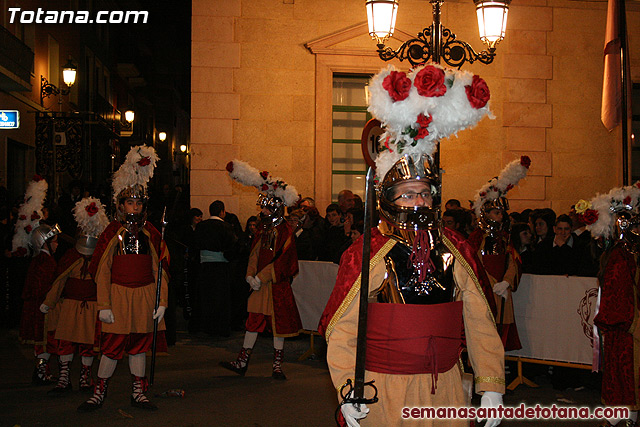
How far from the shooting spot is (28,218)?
880 centimetres

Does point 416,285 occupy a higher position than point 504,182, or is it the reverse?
point 504,182

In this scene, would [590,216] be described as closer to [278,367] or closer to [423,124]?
[423,124]

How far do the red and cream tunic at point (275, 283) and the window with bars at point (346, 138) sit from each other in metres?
→ 4.29

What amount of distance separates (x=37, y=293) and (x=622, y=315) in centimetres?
621

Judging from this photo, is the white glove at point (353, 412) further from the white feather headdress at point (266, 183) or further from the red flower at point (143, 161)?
the white feather headdress at point (266, 183)

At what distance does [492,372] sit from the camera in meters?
3.66

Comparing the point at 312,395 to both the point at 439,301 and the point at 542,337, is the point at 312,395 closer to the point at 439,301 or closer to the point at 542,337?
the point at 542,337

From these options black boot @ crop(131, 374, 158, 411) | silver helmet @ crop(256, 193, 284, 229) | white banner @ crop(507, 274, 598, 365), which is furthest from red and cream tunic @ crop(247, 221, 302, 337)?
white banner @ crop(507, 274, 598, 365)

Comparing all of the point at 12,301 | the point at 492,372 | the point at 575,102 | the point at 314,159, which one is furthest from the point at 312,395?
the point at 575,102

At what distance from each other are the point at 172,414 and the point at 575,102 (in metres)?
9.35

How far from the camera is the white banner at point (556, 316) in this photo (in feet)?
25.2

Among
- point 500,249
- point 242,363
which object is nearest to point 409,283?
point 500,249

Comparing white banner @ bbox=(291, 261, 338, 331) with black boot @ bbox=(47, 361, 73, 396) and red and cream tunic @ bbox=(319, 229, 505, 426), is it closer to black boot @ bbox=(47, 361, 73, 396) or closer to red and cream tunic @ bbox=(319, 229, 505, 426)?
black boot @ bbox=(47, 361, 73, 396)

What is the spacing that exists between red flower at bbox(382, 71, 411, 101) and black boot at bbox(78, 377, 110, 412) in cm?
473
